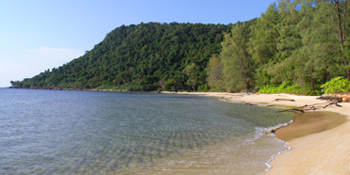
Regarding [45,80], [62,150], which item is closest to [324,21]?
[62,150]

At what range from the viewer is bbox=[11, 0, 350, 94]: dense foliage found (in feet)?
82.2

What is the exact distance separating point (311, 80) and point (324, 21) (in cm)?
760

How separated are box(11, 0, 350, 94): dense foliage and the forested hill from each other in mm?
524

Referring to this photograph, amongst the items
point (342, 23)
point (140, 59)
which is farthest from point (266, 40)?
point (140, 59)

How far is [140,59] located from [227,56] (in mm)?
114326

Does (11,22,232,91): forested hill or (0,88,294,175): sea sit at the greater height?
(11,22,232,91): forested hill

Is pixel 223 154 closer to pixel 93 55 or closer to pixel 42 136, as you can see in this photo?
pixel 42 136

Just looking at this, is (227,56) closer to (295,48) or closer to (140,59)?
(295,48)

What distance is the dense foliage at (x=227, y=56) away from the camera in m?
25.0

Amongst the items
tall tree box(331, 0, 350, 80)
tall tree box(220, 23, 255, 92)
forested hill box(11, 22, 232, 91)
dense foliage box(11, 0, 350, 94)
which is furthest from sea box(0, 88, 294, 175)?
forested hill box(11, 22, 232, 91)

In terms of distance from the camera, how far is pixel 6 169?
6.41 m

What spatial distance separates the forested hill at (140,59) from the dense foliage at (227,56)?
1.72ft

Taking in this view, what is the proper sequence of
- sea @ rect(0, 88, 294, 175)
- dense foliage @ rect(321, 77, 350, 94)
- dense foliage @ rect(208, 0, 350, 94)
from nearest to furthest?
sea @ rect(0, 88, 294, 175)
dense foliage @ rect(321, 77, 350, 94)
dense foliage @ rect(208, 0, 350, 94)

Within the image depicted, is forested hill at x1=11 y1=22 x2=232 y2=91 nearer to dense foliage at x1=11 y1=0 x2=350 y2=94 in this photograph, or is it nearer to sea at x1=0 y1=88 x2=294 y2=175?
dense foliage at x1=11 y1=0 x2=350 y2=94
